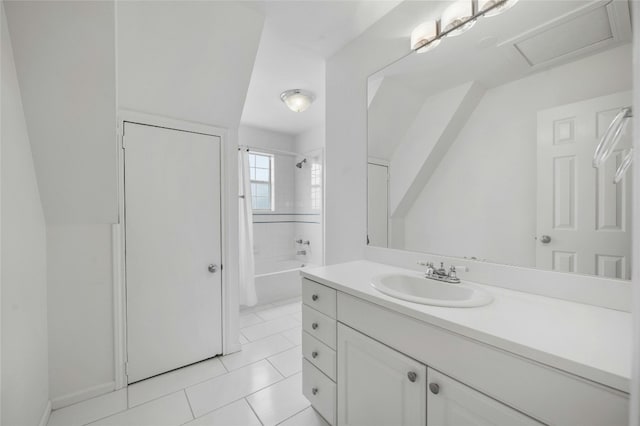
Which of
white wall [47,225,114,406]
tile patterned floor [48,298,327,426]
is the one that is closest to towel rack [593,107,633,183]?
tile patterned floor [48,298,327,426]

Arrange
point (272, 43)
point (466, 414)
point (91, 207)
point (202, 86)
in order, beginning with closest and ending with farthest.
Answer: point (466, 414), point (91, 207), point (202, 86), point (272, 43)

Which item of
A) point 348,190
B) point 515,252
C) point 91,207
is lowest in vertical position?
point 515,252

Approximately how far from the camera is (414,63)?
1.66 metres

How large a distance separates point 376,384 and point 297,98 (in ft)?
8.92

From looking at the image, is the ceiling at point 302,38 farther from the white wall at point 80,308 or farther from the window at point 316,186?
the white wall at point 80,308

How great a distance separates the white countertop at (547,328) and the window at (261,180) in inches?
136

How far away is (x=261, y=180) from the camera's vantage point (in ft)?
14.6

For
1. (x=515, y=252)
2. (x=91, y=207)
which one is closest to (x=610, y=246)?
(x=515, y=252)

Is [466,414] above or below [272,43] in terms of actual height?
below

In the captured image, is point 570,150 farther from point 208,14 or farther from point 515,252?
point 208,14

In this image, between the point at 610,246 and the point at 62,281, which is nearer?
the point at 610,246

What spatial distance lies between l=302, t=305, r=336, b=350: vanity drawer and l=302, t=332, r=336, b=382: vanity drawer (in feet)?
0.10

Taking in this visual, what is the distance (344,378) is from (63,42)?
201cm

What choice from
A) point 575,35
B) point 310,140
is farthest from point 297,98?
point 575,35
